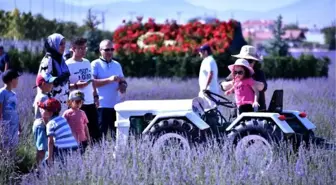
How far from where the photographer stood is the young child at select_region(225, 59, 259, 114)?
8.16 m

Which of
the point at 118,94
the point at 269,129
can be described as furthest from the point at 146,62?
the point at 269,129

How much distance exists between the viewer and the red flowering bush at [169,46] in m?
23.5

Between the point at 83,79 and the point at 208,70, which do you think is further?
the point at 208,70

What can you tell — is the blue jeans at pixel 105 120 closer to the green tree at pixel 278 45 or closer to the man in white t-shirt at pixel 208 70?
the man in white t-shirt at pixel 208 70

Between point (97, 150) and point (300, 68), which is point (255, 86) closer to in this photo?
point (97, 150)

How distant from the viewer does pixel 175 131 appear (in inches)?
310

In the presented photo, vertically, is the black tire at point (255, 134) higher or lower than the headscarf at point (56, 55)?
lower

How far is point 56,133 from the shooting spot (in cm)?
714

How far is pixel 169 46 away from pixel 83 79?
15877 millimetres

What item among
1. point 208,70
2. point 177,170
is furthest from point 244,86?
point 208,70

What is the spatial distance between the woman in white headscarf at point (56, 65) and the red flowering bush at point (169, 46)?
15.3 m

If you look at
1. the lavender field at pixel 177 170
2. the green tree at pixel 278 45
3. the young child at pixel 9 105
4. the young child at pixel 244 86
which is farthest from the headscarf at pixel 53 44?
the green tree at pixel 278 45

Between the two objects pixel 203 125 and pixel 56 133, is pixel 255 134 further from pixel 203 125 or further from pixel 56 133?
pixel 56 133

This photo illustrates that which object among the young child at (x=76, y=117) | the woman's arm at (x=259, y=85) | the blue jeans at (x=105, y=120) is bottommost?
the blue jeans at (x=105, y=120)
